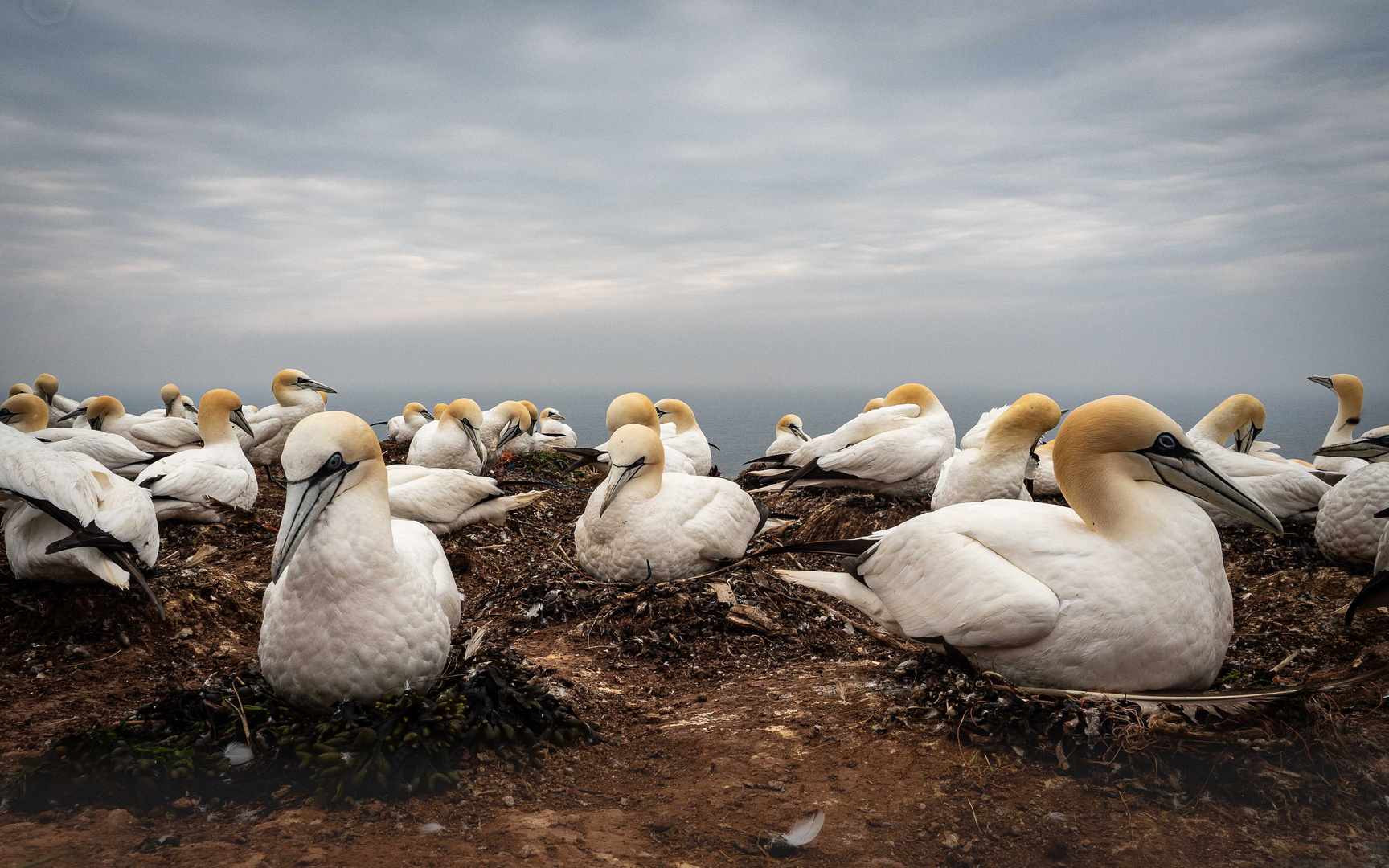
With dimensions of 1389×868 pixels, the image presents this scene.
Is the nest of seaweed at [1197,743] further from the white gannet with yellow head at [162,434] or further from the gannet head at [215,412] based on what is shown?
the white gannet with yellow head at [162,434]

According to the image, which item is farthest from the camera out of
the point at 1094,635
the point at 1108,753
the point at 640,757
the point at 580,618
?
the point at 580,618

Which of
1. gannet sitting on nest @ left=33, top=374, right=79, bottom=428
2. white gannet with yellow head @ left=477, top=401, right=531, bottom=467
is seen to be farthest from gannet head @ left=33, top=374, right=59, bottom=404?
white gannet with yellow head @ left=477, top=401, right=531, bottom=467

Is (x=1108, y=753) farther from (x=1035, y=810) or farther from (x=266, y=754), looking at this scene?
(x=266, y=754)

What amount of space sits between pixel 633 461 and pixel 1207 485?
10.7 feet

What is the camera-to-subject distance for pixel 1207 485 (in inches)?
127

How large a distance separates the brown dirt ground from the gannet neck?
413 centimetres

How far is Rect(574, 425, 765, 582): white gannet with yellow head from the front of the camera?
5.25 metres

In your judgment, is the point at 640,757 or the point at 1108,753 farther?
the point at 640,757

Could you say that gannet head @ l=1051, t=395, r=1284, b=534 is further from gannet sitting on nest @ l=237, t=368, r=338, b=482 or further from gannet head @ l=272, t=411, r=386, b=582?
gannet sitting on nest @ l=237, t=368, r=338, b=482

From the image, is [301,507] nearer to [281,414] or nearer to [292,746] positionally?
[292,746]

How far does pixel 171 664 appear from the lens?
4.23 meters

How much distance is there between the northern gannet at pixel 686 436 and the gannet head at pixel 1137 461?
24.2 feet

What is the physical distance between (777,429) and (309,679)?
1156 cm

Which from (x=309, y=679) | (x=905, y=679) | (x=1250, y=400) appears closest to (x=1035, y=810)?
(x=905, y=679)
